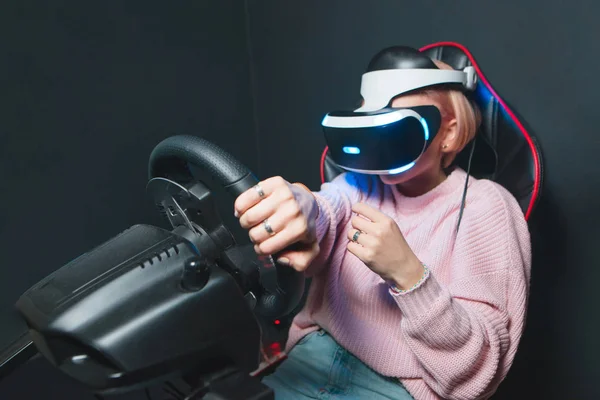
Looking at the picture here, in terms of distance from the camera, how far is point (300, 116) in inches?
74.8

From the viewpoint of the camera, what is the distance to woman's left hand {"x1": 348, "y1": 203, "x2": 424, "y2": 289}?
75cm

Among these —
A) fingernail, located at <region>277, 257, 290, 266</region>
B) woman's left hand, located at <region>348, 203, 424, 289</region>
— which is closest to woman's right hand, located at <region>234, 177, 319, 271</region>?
fingernail, located at <region>277, 257, 290, 266</region>

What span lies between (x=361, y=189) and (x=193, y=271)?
26.3 inches

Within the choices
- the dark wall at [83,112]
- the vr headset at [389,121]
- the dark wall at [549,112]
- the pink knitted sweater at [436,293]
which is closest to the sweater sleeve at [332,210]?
the pink knitted sweater at [436,293]

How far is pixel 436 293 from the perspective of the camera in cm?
77

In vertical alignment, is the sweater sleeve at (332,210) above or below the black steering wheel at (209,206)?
below

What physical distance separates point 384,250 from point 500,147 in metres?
0.53

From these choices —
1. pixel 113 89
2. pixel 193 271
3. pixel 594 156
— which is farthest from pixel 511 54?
pixel 113 89

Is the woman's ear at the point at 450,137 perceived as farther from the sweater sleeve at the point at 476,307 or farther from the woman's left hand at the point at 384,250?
the woman's left hand at the point at 384,250

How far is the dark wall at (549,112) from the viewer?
3.68ft

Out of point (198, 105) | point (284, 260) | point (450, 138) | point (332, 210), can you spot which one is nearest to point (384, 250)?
point (284, 260)

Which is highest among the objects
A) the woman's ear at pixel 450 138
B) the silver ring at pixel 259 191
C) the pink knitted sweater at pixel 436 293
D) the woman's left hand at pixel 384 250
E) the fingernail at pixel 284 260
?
the silver ring at pixel 259 191

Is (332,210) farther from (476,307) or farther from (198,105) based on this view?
(198,105)

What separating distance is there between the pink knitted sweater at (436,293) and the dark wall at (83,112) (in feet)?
2.06
